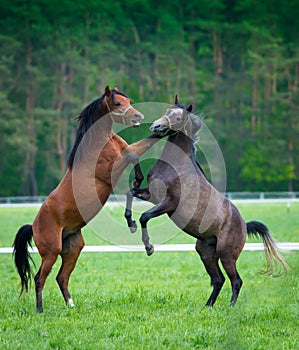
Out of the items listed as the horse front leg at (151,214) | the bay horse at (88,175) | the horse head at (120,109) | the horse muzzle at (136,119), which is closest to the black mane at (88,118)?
the bay horse at (88,175)

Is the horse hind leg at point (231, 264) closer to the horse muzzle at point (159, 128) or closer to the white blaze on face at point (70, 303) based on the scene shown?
the horse muzzle at point (159, 128)

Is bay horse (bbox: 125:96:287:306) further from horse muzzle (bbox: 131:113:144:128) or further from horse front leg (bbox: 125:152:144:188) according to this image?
horse muzzle (bbox: 131:113:144:128)

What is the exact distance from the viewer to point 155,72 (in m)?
44.5

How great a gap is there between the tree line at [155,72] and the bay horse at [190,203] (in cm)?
3395

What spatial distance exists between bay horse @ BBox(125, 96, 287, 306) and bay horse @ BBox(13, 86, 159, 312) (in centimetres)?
30

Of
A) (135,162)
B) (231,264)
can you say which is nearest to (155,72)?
(135,162)

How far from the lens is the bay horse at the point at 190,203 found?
266 inches

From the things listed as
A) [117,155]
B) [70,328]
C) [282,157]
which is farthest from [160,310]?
[282,157]

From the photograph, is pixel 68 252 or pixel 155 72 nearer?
pixel 68 252

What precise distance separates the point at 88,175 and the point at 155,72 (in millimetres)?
38314

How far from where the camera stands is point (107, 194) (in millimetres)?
7086

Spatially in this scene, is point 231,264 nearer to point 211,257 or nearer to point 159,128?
point 211,257

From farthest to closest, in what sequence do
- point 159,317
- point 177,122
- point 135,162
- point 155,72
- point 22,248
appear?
point 155,72 → point 22,248 → point 135,162 → point 177,122 → point 159,317

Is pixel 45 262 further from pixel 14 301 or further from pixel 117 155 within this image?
pixel 117 155
